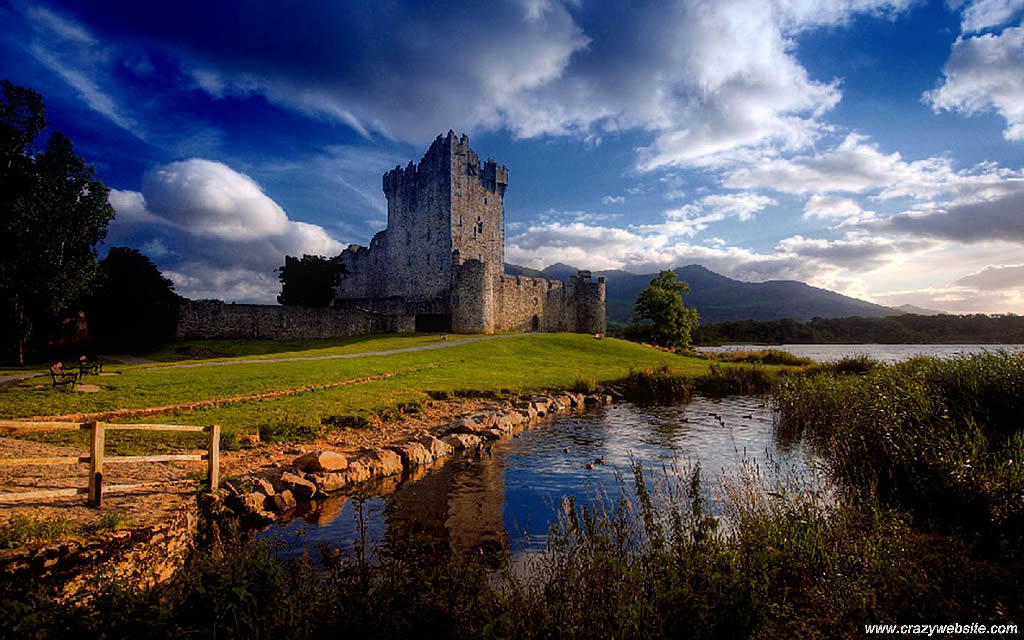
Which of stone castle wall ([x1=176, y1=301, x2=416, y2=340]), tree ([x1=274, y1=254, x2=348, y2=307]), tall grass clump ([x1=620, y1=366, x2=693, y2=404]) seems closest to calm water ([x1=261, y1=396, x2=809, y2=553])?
tall grass clump ([x1=620, y1=366, x2=693, y2=404])

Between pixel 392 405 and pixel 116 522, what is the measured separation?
10778 mm

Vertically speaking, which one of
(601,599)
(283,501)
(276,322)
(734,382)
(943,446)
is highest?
(276,322)

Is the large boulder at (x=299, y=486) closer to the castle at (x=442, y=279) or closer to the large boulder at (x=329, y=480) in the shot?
the large boulder at (x=329, y=480)

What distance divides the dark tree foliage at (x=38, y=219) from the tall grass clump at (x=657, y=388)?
1190 inches

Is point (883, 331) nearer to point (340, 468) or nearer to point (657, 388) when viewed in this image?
point (657, 388)

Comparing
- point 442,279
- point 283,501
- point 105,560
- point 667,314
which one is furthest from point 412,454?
point 442,279

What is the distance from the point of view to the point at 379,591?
17.0ft

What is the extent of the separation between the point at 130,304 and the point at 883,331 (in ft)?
358

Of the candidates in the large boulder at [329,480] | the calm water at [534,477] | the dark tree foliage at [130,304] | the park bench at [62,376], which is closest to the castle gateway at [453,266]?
the dark tree foliage at [130,304]

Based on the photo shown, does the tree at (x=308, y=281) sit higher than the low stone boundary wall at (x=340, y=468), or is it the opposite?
the tree at (x=308, y=281)

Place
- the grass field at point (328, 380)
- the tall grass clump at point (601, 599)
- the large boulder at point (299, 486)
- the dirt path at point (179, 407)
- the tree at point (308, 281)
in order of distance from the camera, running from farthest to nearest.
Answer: the tree at point (308, 281) → the grass field at point (328, 380) → the dirt path at point (179, 407) → the large boulder at point (299, 486) → the tall grass clump at point (601, 599)

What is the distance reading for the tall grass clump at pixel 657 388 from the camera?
2440 cm

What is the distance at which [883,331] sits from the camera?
9262 cm

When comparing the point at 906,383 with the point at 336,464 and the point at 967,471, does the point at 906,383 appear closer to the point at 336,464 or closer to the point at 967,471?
the point at 967,471
